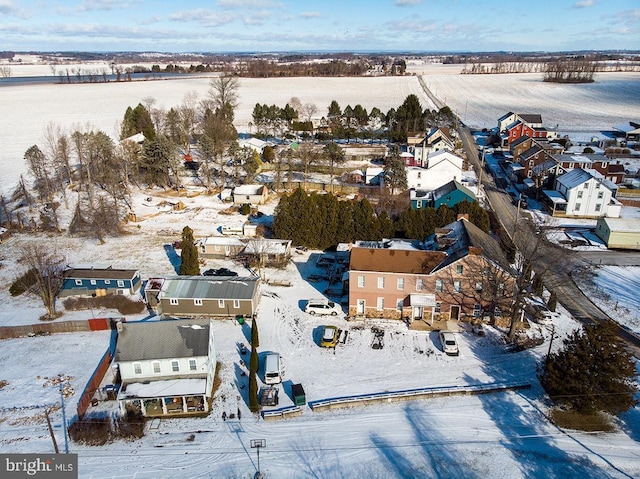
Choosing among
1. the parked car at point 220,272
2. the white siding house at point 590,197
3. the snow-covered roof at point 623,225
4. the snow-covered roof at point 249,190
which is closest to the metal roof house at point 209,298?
the parked car at point 220,272

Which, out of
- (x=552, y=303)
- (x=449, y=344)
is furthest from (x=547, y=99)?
(x=449, y=344)

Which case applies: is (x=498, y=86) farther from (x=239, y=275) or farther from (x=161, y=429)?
(x=161, y=429)

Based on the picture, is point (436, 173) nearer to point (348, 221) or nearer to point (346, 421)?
point (348, 221)

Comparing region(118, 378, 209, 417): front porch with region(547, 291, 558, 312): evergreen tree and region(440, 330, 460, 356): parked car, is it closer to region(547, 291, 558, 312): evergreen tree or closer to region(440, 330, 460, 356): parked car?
region(440, 330, 460, 356): parked car

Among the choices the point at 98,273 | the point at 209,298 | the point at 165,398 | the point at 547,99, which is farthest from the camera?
the point at 547,99

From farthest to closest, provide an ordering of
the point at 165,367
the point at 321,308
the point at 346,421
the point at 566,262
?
the point at 566,262
the point at 321,308
the point at 165,367
the point at 346,421

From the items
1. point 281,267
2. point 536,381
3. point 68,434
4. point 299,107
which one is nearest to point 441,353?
point 536,381

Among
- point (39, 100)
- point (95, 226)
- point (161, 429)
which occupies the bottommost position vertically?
point (161, 429)
